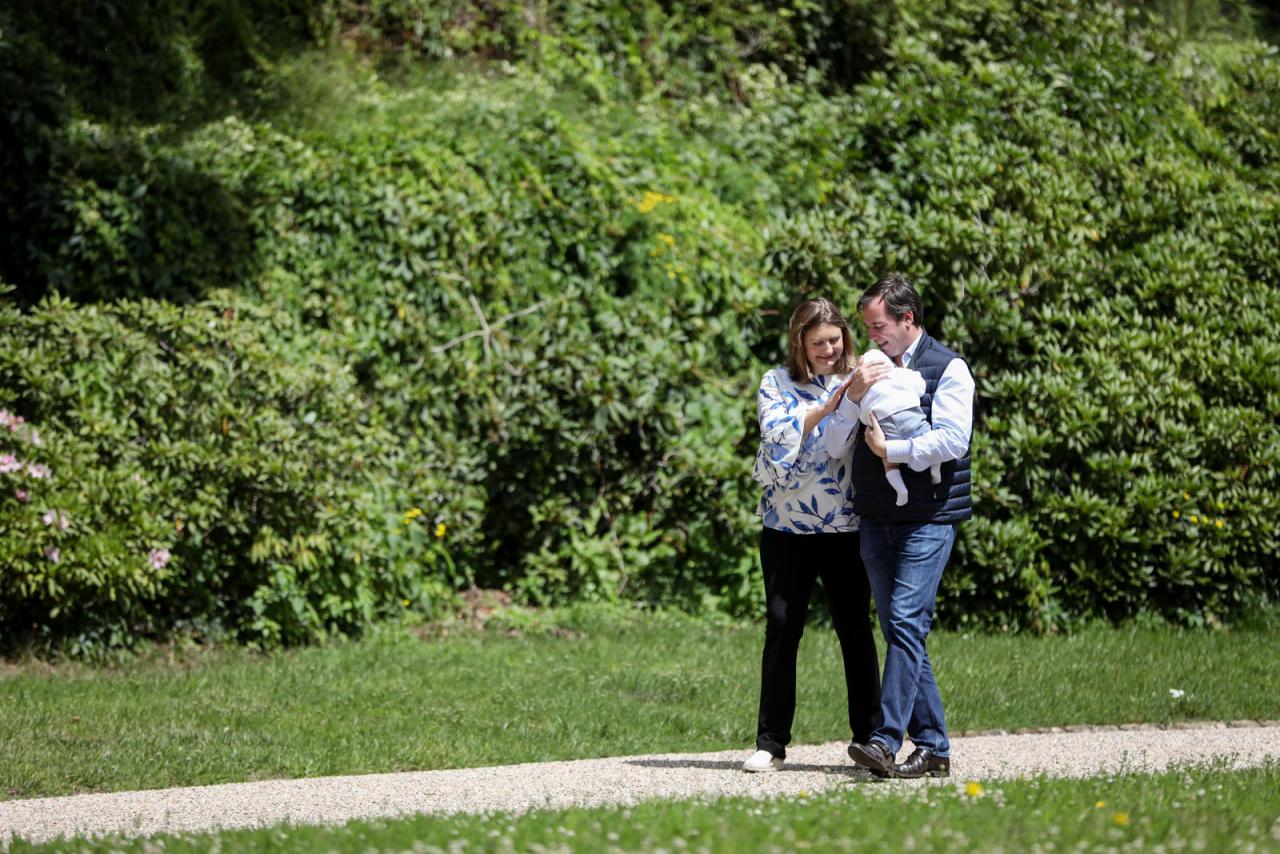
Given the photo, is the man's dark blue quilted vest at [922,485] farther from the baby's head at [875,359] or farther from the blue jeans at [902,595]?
the baby's head at [875,359]

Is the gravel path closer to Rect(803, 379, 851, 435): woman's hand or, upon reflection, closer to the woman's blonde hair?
Rect(803, 379, 851, 435): woman's hand

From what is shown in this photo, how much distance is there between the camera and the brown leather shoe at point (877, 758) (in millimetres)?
4977

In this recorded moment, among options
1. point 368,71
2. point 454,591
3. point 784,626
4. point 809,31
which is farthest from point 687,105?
point 784,626

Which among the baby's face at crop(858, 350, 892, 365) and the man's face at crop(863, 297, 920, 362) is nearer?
the baby's face at crop(858, 350, 892, 365)

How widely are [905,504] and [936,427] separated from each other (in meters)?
0.29

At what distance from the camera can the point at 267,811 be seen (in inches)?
192

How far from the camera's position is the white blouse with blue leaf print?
5.14 m

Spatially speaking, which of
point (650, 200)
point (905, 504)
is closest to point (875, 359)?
point (905, 504)

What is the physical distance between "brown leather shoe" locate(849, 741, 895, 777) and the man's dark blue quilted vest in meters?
0.81

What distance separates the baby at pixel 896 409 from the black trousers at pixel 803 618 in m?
0.42

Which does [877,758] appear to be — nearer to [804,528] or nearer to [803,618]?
[803,618]

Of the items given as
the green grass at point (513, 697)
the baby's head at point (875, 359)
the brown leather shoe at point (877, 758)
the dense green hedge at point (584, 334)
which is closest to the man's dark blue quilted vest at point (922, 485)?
the baby's head at point (875, 359)

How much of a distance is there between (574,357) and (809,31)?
6794 millimetres

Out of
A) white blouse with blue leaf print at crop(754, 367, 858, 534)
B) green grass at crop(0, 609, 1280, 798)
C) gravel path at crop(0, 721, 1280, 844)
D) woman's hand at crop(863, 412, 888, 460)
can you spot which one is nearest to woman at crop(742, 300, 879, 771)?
white blouse with blue leaf print at crop(754, 367, 858, 534)
